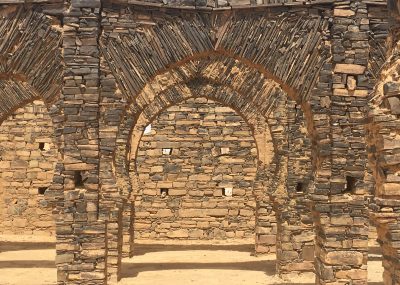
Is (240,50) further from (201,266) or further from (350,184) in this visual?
(201,266)

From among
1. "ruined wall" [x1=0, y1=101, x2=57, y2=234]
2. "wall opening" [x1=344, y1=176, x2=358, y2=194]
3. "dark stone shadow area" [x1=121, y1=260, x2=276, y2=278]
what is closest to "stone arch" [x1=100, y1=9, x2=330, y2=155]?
"wall opening" [x1=344, y1=176, x2=358, y2=194]

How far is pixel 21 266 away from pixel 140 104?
15.7 ft

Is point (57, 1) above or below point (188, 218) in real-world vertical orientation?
above

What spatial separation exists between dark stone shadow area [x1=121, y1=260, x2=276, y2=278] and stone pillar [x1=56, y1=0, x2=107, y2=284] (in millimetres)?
3927

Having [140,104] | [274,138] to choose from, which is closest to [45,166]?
[140,104]

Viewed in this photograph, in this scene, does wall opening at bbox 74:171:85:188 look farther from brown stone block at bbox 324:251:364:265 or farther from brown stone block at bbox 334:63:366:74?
brown stone block at bbox 334:63:366:74

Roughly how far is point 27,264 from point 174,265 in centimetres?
349

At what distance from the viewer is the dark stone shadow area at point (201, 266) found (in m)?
12.9

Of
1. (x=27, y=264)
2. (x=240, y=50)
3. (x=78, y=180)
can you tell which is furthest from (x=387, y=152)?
(x=27, y=264)

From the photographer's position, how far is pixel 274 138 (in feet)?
41.1

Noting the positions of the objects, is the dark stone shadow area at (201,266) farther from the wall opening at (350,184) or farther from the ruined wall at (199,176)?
the wall opening at (350,184)

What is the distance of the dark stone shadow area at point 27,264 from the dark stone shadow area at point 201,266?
1766mm

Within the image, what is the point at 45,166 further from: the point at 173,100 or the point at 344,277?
the point at 344,277

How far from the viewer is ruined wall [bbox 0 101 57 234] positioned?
1853 cm
